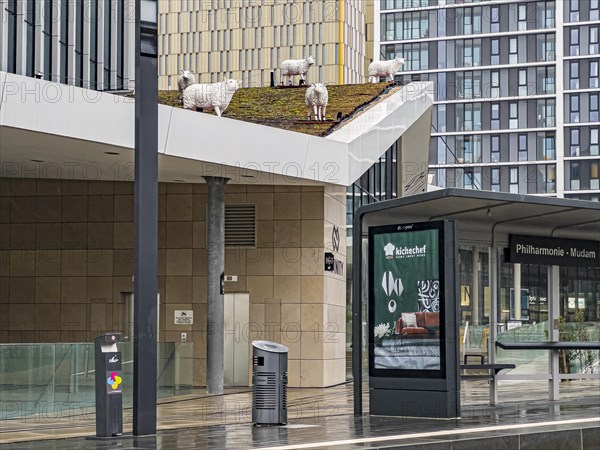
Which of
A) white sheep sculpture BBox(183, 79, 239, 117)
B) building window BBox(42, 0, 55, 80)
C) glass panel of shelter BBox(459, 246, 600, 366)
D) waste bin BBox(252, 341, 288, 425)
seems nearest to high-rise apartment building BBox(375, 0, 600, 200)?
building window BBox(42, 0, 55, 80)

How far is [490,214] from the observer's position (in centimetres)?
1755

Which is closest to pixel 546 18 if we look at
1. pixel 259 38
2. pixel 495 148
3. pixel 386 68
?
pixel 495 148

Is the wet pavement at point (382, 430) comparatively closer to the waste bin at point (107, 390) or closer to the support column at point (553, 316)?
the waste bin at point (107, 390)

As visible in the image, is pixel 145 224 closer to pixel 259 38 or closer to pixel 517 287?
pixel 517 287

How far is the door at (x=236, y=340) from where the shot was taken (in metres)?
27.7

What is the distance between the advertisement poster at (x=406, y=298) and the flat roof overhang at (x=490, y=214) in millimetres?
439

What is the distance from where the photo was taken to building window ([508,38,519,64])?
10975cm

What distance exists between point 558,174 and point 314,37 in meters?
25.9

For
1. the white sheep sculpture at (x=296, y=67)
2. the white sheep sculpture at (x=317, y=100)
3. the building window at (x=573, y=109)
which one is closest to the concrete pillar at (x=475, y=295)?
the white sheep sculpture at (x=317, y=100)

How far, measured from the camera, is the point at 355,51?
109 meters

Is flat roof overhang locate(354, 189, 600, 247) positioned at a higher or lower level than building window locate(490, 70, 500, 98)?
lower

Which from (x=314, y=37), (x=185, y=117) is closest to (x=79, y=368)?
(x=185, y=117)

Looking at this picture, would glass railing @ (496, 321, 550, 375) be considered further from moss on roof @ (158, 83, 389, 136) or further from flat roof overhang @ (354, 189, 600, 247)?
moss on roof @ (158, 83, 389, 136)

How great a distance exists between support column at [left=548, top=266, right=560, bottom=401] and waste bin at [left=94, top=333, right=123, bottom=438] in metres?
8.45
